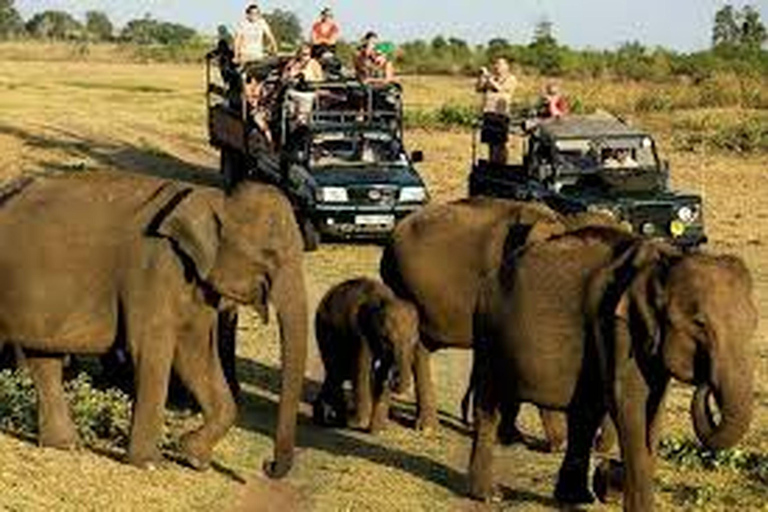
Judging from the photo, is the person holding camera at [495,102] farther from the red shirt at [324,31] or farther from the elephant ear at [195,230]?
the elephant ear at [195,230]

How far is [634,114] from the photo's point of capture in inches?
1827

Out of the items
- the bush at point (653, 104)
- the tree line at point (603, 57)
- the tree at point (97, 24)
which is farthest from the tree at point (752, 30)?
the tree at point (97, 24)

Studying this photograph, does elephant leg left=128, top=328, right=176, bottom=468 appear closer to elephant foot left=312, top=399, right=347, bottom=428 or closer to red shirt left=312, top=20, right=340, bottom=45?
elephant foot left=312, top=399, right=347, bottom=428

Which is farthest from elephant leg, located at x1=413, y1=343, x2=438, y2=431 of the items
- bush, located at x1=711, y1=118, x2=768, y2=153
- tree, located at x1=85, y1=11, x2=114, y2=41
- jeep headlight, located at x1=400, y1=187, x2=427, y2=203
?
tree, located at x1=85, y1=11, x2=114, y2=41

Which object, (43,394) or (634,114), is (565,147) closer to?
(43,394)

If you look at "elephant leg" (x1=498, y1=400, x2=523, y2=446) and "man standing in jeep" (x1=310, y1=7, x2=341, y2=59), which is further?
"man standing in jeep" (x1=310, y1=7, x2=341, y2=59)

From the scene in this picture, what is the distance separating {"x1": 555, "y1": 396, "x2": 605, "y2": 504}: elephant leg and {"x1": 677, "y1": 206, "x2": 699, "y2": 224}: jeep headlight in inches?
426

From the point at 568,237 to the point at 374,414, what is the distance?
107 inches

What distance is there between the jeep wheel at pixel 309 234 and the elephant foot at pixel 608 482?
40.3 ft

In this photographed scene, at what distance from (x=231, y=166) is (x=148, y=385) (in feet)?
59.2

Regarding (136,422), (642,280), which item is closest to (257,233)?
(136,422)

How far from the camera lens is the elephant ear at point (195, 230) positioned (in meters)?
10.5

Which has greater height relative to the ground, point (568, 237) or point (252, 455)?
point (568, 237)

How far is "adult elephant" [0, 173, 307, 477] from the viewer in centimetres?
1053
